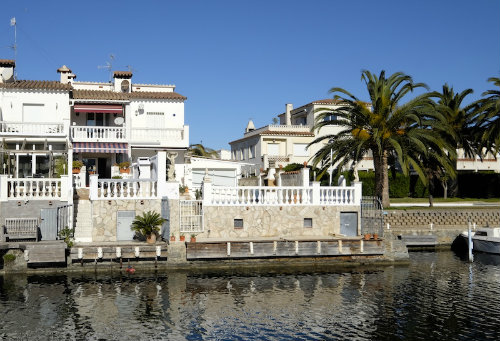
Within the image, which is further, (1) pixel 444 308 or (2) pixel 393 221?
(2) pixel 393 221

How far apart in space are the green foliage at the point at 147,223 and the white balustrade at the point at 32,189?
407 centimetres

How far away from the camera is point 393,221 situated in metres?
39.9

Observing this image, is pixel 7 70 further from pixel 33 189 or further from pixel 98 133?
pixel 33 189

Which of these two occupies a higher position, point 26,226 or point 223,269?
point 26,226

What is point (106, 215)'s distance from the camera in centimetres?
2888

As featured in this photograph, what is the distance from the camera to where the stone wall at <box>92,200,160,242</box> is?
1133 inches

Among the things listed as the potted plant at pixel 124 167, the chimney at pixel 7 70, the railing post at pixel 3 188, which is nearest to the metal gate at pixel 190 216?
the potted plant at pixel 124 167

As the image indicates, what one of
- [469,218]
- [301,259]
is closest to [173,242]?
[301,259]

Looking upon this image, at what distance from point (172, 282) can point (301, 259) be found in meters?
6.95

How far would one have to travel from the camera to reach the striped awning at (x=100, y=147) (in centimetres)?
3666

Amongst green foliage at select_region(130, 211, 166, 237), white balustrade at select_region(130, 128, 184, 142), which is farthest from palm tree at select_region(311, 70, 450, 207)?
green foliage at select_region(130, 211, 166, 237)

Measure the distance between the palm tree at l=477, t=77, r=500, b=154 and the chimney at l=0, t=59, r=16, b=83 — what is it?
35.3m

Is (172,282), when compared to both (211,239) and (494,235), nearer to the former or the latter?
(211,239)

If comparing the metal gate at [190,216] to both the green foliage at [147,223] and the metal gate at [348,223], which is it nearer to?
the green foliage at [147,223]
